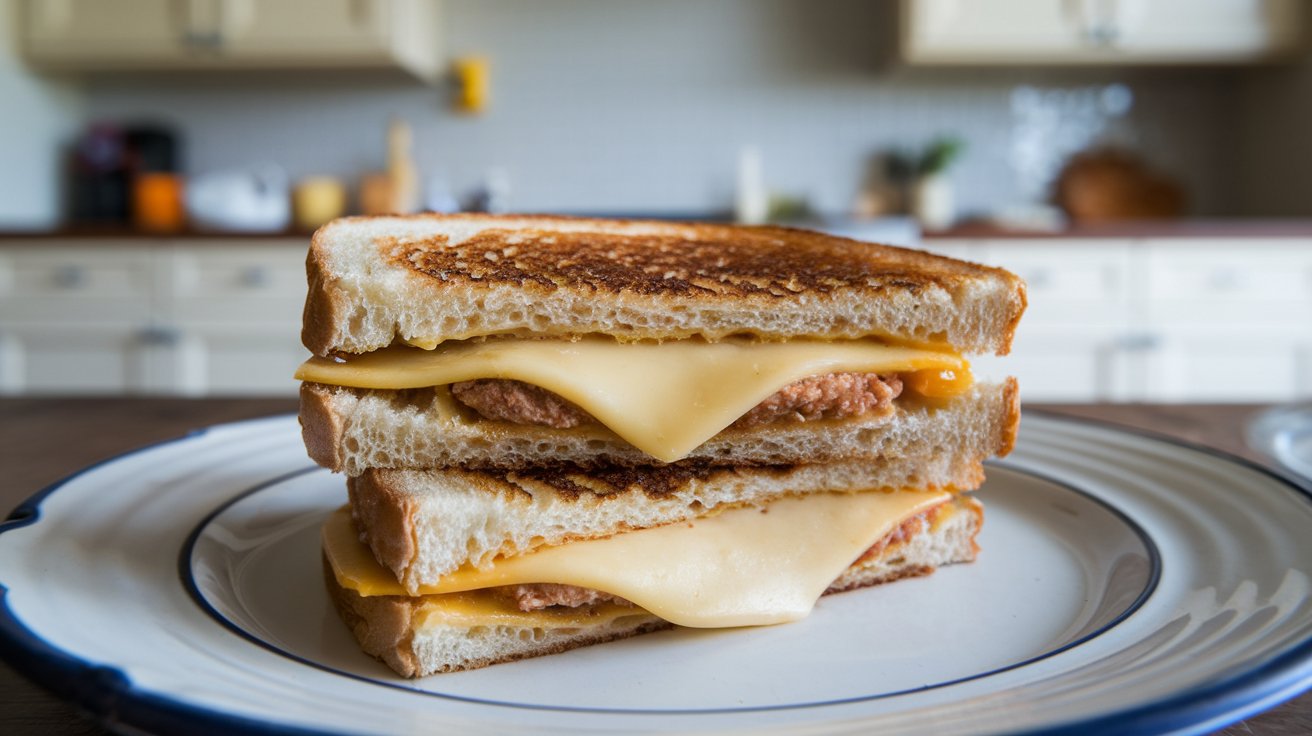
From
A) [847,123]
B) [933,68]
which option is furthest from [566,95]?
[933,68]

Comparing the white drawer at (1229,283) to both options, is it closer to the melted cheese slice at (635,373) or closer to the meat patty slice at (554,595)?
the melted cheese slice at (635,373)

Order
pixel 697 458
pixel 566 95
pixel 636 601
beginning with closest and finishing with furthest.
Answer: pixel 636 601 < pixel 697 458 < pixel 566 95

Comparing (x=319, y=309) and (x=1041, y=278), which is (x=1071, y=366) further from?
(x=319, y=309)

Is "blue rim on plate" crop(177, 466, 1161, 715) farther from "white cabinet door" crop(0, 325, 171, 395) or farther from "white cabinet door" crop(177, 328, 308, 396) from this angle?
"white cabinet door" crop(0, 325, 171, 395)

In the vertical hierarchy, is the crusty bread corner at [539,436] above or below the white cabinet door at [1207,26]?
below

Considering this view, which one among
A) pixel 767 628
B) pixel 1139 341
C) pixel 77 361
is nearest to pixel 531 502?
pixel 767 628

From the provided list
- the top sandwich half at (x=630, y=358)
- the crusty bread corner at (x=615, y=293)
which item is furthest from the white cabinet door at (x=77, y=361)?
the top sandwich half at (x=630, y=358)

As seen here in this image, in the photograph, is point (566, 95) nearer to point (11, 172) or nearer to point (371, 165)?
point (371, 165)
